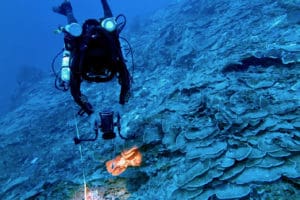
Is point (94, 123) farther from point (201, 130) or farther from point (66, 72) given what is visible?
point (201, 130)

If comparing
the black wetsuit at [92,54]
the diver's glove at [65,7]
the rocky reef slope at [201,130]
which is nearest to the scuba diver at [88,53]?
the black wetsuit at [92,54]

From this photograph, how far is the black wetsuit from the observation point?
4.09m

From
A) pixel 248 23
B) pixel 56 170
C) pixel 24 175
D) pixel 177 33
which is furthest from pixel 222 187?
pixel 177 33

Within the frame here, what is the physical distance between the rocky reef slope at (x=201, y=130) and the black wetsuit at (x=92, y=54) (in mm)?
2002

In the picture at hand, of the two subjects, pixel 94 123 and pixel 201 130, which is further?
pixel 201 130

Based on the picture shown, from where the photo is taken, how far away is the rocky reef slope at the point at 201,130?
4422 millimetres

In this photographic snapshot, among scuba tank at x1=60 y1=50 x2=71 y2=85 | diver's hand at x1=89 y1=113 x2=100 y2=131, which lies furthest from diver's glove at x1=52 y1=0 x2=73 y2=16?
diver's hand at x1=89 y1=113 x2=100 y2=131

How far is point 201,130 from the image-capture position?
18.0 feet

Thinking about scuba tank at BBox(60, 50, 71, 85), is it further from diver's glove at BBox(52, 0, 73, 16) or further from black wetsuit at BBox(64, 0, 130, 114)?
diver's glove at BBox(52, 0, 73, 16)

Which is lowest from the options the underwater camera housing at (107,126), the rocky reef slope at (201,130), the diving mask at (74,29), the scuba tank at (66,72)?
the rocky reef slope at (201,130)

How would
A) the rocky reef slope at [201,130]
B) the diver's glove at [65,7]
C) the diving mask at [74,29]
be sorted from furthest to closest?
1. the diver's glove at [65,7]
2. the rocky reef slope at [201,130]
3. the diving mask at [74,29]

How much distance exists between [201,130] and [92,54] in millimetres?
2668

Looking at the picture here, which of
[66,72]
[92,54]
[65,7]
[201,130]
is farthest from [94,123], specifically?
[65,7]

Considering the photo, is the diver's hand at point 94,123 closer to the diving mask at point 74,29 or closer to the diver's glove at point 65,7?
the diving mask at point 74,29
